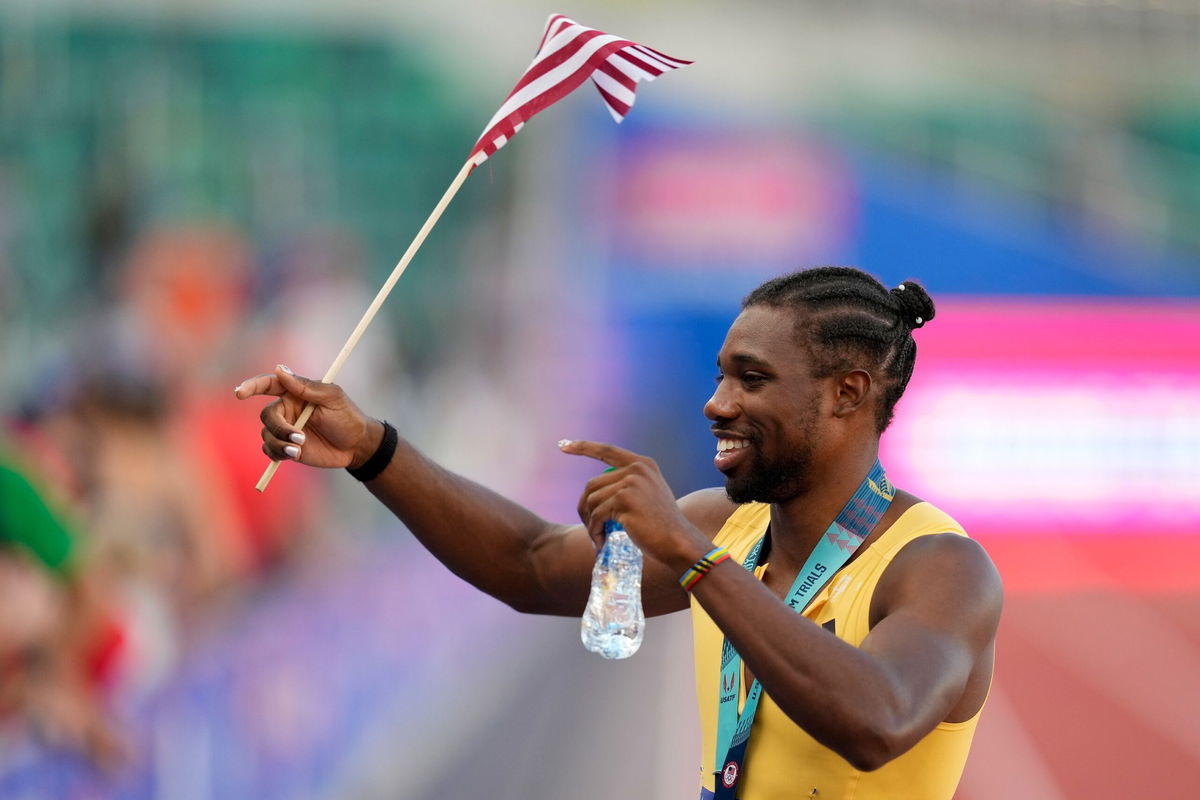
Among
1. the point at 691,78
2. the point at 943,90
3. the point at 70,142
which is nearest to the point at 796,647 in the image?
the point at 70,142

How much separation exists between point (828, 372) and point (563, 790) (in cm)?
557

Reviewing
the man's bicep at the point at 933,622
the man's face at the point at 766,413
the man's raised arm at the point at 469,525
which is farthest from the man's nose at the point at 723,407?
the man's raised arm at the point at 469,525

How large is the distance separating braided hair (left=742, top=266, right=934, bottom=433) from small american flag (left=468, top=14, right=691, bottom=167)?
62 cm

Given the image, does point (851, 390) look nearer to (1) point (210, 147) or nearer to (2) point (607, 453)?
(2) point (607, 453)

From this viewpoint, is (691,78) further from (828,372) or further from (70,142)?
(828,372)

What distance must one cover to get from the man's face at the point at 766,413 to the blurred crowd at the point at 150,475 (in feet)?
18.7

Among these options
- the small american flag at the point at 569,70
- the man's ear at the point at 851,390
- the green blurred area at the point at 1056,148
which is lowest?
the man's ear at the point at 851,390

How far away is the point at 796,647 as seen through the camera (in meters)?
2.22

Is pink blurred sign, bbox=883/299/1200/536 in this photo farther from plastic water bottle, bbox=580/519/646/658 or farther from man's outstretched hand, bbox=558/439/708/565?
man's outstretched hand, bbox=558/439/708/565

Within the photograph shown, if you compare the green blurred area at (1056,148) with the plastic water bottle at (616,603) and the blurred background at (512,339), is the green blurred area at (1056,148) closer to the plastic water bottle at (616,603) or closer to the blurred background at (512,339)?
the blurred background at (512,339)

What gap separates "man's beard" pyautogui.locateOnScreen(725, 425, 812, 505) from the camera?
2.73 meters

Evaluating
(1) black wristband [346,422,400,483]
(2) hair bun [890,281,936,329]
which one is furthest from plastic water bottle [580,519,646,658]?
(2) hair bun [890,281,936,329]

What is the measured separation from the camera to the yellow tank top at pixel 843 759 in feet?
8.25

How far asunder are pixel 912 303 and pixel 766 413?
0.43 metres
